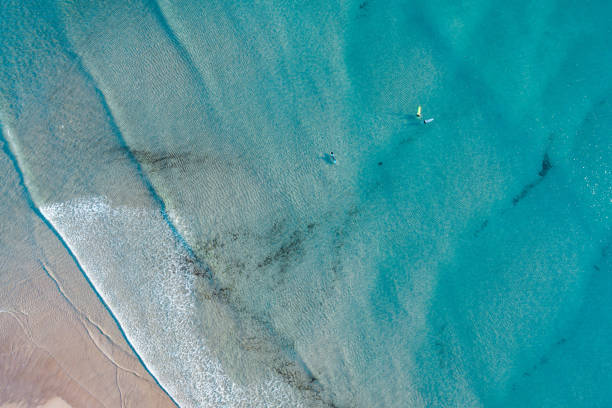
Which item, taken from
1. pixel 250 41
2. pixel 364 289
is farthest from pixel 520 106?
pixel 250 41

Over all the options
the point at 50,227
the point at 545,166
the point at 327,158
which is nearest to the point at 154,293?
the point at 50,227

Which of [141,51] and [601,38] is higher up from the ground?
[601,38]

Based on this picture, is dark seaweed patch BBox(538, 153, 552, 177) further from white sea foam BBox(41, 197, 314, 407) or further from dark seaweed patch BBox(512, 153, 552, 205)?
white sea foam BBox(41, 197, 314, 407)

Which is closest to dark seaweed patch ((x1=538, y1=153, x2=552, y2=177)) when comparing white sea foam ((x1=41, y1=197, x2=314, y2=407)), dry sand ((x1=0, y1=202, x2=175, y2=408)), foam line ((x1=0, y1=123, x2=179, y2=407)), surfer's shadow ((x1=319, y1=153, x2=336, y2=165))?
surfer's shadow ((x1=319, y1=153, x2=336, y2=165))

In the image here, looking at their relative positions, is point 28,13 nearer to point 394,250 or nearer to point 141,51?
point 141,51

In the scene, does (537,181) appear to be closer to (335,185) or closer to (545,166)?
(545,166)
